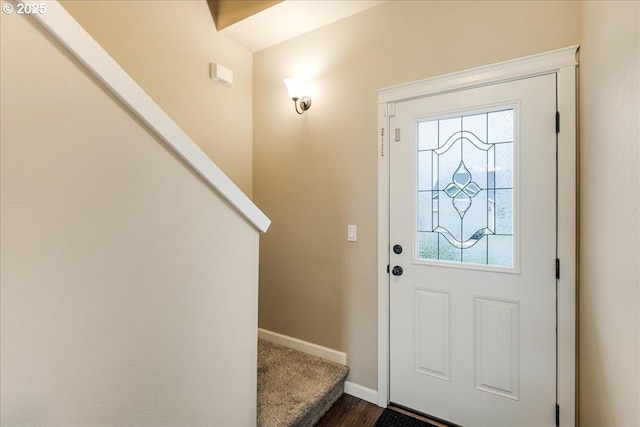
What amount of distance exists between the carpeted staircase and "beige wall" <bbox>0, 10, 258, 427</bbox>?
0.51 meters

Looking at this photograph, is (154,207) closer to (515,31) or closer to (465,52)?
(465,52)

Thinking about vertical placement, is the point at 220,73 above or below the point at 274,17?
below

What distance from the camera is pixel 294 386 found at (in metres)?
1.87

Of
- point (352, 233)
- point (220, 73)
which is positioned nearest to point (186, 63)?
point (220, 73)

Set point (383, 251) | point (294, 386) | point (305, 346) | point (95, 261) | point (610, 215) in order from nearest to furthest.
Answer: point (95, 261), point (610, 215), point (294, 386), point (383, 251), point (305, 346)

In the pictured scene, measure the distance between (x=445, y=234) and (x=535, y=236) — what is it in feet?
1.50

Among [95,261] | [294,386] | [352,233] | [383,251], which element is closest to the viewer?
[95,261]

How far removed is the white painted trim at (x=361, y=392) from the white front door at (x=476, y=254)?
0.14 m

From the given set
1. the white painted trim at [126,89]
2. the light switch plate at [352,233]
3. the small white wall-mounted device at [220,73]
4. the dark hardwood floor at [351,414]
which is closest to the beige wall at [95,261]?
the white painted trim at [126,89]

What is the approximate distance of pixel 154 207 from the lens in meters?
0.98

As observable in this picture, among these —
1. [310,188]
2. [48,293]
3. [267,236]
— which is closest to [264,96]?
[310,188]

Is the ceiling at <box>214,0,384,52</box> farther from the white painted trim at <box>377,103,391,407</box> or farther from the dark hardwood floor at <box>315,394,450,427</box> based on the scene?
the dark hardwood floor at <box>315,394,450,427</box>

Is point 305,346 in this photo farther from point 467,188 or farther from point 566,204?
point 566,204

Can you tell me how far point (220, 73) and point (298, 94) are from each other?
0.65 metres
